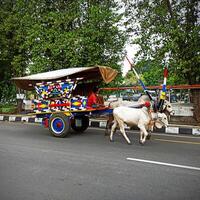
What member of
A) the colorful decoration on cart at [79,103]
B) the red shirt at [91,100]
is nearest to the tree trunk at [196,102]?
the red shirt at [91,100]

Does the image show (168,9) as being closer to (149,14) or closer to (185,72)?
(149,14)

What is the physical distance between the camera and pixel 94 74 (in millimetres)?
9727

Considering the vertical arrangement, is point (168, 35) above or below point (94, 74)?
above

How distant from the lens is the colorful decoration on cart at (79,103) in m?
9.02

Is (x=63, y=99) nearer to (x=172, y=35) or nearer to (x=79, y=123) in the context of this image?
(x=79, y=123)

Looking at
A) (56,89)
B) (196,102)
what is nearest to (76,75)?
(56,89)

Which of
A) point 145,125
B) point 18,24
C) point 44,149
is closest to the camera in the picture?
point 44,149

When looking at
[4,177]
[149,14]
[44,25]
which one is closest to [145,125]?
[4,177]

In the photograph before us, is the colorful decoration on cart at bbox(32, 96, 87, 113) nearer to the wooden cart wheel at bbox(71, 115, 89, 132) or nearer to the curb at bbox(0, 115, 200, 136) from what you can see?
the wooden cart wheel at bbox(71, 115, 89, 132)

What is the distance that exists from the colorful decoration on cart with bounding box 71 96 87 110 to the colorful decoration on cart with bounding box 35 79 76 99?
25cm

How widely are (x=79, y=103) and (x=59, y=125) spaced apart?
98 centimetres

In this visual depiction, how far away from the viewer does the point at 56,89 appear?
9.27 meters

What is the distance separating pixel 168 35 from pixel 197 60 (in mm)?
1691

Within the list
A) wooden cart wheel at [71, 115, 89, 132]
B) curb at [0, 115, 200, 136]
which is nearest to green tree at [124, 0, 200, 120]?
curb at [0, 115, 200, 136]
